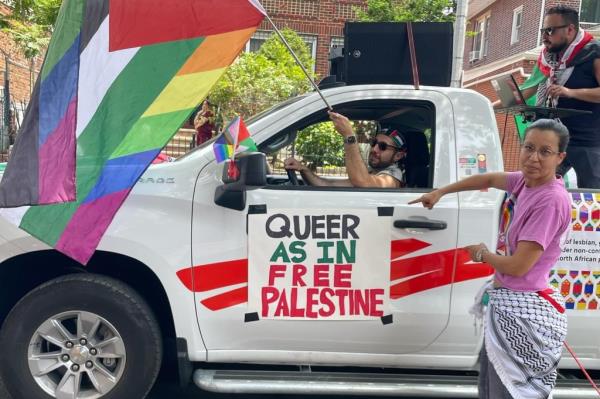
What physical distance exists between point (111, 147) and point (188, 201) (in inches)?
25.6

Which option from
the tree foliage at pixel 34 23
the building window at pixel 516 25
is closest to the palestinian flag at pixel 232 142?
the tree foliage at pixel 34 23

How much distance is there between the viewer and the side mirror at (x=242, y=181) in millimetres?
2961

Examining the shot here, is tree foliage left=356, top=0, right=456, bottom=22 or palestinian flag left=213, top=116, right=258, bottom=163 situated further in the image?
tree foliage left=356, top=0, right=456, bottom=22

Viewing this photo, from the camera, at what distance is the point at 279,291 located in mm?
3166

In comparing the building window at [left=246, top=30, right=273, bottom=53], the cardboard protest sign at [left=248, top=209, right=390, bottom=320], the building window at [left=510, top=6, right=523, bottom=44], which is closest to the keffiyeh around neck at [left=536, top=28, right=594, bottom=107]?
the cardboard protest sign at [left=248, top=209, right=390, bottom=320]

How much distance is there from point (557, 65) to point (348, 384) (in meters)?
2.68

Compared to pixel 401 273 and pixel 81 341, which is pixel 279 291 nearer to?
pixel 401 273

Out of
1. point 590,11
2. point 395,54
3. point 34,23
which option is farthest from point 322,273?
point 590,11

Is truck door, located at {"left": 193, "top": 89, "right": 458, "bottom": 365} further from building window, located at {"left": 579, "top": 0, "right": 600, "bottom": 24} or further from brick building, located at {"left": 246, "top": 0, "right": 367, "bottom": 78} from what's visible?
building window, located at {"left": 579, "top": 0, "right": 600, "bottom": 24}

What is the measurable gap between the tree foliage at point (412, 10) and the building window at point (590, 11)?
6433mm

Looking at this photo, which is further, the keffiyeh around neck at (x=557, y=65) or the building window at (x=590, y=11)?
the building window at (x=590, y=11)

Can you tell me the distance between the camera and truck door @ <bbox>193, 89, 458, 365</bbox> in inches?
124

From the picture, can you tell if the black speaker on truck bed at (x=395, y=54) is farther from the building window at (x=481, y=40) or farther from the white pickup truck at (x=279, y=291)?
the building window at (x=481, y=40)

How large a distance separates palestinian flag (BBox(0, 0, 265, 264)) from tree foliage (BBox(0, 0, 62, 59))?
9701 mm
